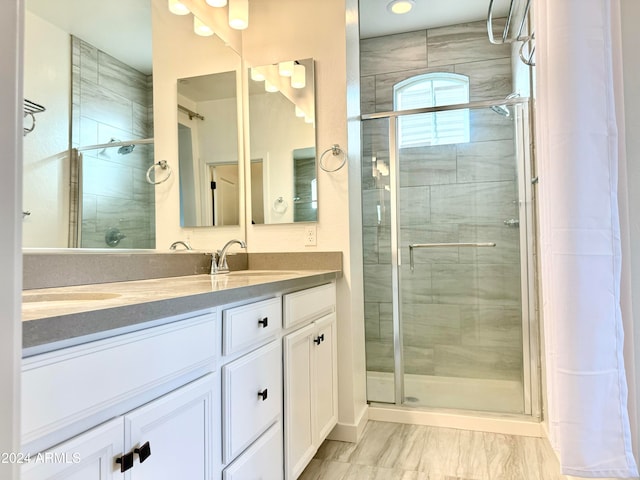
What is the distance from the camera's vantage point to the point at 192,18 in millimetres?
2059

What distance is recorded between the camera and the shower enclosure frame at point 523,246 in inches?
92.4

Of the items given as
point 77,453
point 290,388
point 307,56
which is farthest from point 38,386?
point 307,56

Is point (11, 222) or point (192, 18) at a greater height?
point (192, 18)

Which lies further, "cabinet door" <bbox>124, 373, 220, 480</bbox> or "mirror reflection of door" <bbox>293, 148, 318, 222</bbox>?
"mirror reflection of door" <bbox>293, 148, 318, 222</bbox>

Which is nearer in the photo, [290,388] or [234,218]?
[290,388]

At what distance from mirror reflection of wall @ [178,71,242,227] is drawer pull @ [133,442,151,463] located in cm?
129

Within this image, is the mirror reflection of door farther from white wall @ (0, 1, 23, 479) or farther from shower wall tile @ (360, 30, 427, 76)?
white wall @ (0, 1, 23, 479)

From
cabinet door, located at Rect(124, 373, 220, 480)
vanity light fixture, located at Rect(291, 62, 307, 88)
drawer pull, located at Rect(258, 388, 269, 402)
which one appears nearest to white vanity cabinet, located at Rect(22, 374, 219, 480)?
cabinet door, located at Rect(124, 373, 220, 480)

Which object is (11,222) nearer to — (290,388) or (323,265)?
(290,388)

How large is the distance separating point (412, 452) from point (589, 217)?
1470 mm

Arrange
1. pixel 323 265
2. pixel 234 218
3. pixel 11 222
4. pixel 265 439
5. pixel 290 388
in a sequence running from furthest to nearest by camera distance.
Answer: pixel 234 218 < pixel 323 265 < pixel 290 388 < pixel 265 439 < pixel 11 222

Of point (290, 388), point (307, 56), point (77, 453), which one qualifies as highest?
point (307, 56)

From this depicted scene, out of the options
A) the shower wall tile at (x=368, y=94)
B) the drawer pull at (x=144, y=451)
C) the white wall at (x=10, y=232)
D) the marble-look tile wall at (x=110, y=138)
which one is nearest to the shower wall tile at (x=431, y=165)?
the shower wall tile at (x=368, y=94)

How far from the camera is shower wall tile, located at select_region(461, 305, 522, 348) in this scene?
265 centimetres
